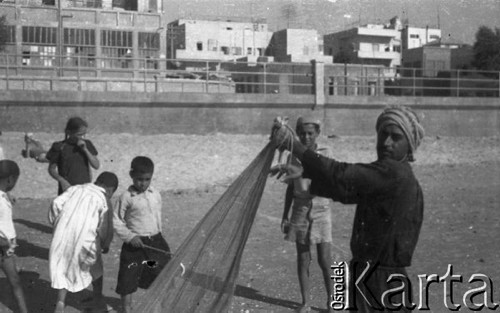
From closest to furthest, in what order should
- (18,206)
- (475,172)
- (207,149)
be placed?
(18,206), (475,172), (207,149)

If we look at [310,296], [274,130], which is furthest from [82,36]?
[274,130]

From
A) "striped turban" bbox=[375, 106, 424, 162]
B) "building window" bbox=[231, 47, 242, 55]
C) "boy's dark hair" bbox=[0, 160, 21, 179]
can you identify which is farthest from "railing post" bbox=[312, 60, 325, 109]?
"building window" bbox=[231, 47, 242, 55]

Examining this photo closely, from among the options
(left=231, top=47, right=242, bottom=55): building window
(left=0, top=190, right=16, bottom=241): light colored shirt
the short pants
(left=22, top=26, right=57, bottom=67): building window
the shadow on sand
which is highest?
(left=231, top=47, right=242, bottom=55): building window

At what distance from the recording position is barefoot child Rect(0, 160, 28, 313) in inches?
175

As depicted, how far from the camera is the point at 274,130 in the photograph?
2906 mm

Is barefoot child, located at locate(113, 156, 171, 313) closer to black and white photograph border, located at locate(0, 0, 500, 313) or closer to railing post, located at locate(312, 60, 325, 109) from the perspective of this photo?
black and white photograph border, located at locate(0, 0, 500, 313)

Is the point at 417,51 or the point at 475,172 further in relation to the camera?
the point at 417,51

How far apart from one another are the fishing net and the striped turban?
0.63m

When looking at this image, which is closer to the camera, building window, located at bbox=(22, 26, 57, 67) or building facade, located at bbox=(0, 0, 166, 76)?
building facade, located at bbox=(0, 0, 166, 76)

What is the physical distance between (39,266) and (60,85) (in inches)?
585

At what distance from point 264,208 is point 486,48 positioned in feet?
86.1

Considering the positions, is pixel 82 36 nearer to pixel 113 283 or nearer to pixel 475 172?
pixel 475 172

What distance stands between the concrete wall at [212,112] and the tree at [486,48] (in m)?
9.44

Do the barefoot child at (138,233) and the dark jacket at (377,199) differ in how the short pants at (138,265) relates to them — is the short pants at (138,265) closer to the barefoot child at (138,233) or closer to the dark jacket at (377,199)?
the barefoot child at (138,233)
